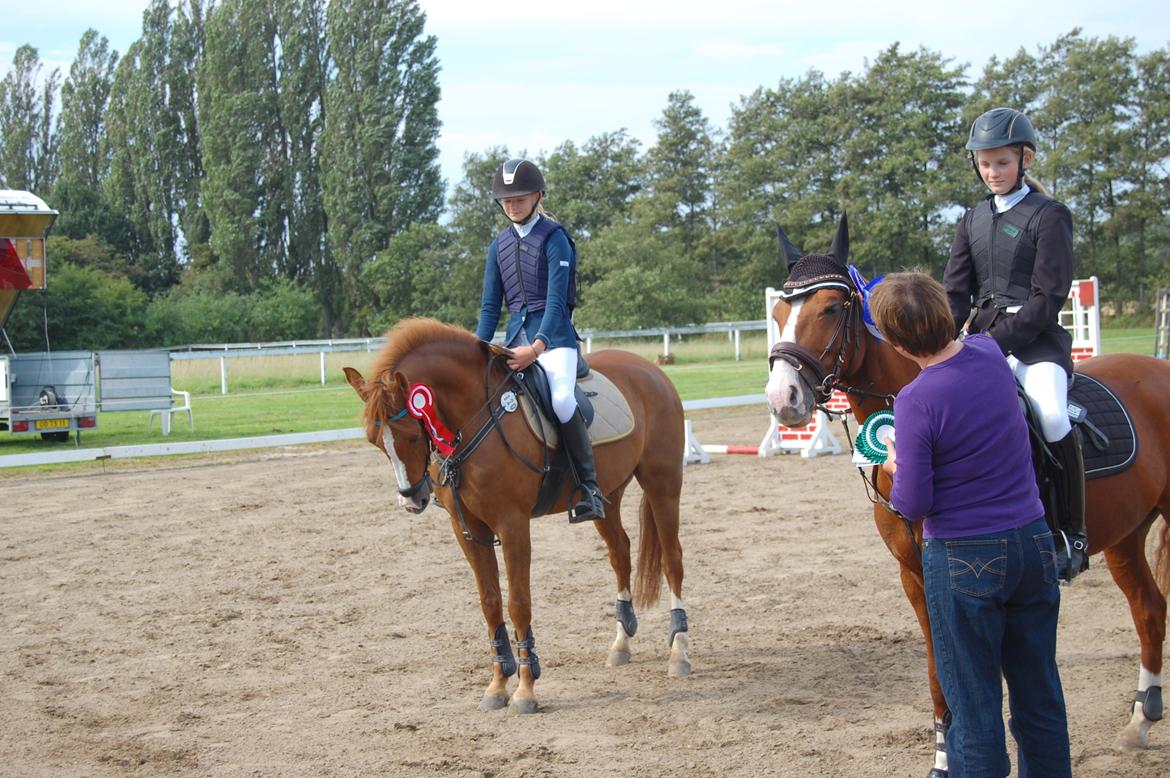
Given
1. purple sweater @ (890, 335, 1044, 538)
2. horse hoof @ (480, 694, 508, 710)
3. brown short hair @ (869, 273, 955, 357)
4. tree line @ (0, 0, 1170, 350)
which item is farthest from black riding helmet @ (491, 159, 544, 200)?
tree line @ (0, 0, 1170, 350)

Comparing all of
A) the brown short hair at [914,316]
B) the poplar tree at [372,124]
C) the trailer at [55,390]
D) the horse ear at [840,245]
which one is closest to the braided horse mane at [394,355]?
the horse ear at [840,245]

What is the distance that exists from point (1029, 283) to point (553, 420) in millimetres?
2452

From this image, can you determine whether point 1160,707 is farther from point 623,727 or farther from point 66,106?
point 66,106

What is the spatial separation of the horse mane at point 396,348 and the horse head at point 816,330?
6.02 feet

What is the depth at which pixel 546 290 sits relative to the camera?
5551 mm

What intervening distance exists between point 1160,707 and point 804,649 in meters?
1.88

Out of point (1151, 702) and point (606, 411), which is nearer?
point (1151, 702)

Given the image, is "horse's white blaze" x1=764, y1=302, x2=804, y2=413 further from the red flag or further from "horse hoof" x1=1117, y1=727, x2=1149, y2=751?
the red flag

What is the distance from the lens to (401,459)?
4.84m

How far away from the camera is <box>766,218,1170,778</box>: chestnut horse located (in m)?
3.85

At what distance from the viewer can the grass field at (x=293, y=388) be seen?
17.4 meters

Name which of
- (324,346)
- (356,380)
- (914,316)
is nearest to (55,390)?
(356,380)

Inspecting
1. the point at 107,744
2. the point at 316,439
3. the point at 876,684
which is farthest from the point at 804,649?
the point at 316,439

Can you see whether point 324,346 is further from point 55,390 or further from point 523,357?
point 523,357
